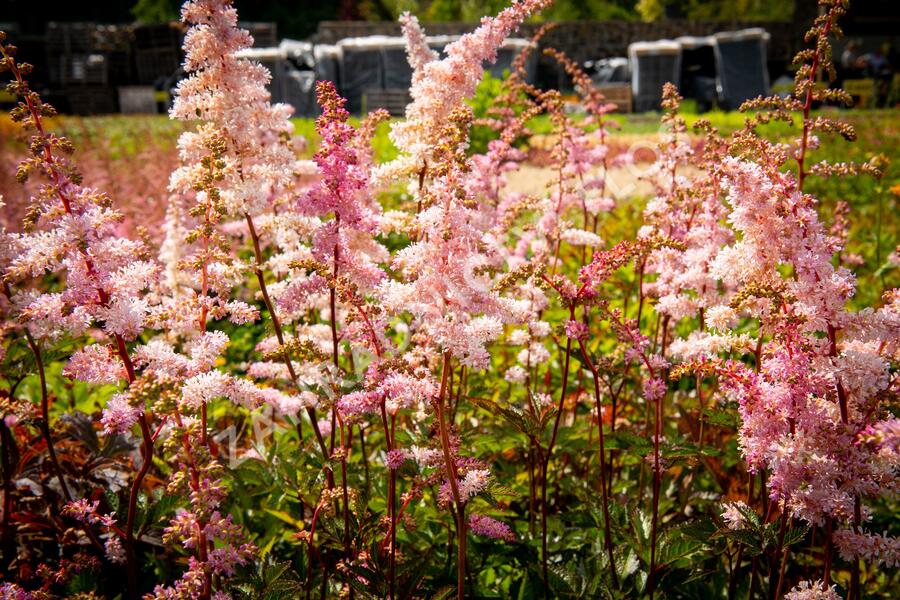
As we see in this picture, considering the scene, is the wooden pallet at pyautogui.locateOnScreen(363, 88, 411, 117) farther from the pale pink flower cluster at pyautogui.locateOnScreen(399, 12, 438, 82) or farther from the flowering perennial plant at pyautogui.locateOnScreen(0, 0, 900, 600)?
the pale pink flower cluster at pyautogui.locateOnScreen(399, 12, 438, 82)

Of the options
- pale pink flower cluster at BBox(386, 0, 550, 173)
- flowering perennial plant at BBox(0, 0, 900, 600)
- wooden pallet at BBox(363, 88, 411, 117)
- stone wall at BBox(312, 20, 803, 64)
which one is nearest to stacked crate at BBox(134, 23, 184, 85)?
stone wall at BBox(312, 20, 803, 64)

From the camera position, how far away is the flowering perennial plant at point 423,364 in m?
1.19

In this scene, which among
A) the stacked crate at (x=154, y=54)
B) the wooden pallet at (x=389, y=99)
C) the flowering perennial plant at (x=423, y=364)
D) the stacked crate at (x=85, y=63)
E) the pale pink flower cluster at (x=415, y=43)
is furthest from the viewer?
the stacked crate at (x=154, y=54)

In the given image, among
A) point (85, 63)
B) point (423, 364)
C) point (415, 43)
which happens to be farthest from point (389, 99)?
point (423, 364)

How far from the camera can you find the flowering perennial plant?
119cm

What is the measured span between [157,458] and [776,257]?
1842 millimetres

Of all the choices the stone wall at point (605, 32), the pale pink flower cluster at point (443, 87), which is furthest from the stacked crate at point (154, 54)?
the pale pink flower cluster at point (443, 87)

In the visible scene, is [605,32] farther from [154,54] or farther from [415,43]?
[415,43]

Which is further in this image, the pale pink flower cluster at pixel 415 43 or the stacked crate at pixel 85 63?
the stacked crate at pixel 85 63

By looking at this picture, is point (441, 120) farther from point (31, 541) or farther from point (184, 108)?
point (31, 541)

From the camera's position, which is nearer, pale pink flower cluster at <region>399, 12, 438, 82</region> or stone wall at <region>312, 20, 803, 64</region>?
pale pink flower cluster at <region>399, 12, 438, 82</region>

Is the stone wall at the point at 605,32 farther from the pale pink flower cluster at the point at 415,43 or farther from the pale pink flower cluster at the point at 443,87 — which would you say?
the pale pink flower cluster at the point at 443,87

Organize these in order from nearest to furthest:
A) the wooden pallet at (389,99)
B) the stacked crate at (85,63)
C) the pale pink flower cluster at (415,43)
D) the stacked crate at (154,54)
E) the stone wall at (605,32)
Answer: the pale pink flower cluster at (415,43), the wooden pallet at (389,99), the stacked crate at (85,63), the stacked crate at (154,54), the stone wall at (605,32)

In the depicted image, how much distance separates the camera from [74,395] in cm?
307
